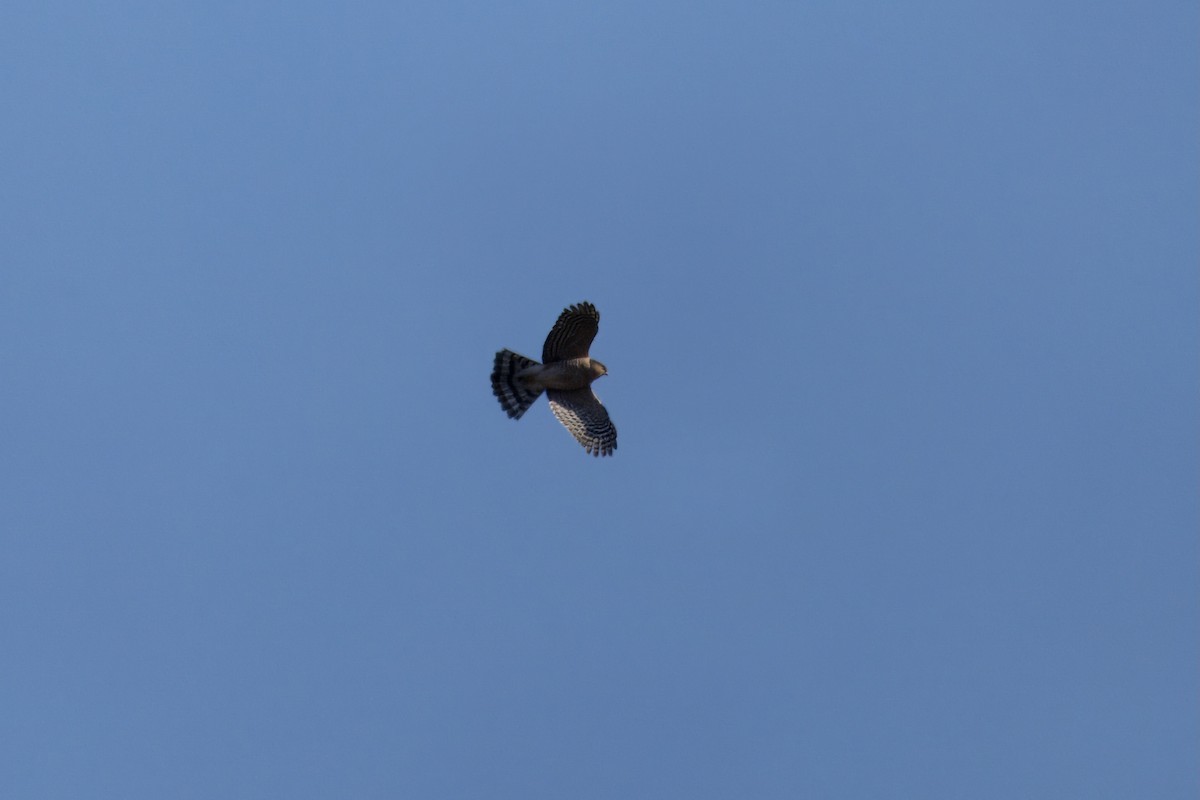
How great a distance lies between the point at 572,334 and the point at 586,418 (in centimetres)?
243

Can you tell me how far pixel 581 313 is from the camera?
95.1 feet

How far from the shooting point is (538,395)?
30.7 m

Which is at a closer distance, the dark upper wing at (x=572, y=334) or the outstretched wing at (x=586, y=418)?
the dark upper wing at (x=572, y=334)

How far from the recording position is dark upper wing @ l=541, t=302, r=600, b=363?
2900cm

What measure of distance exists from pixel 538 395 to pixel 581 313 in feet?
9.55

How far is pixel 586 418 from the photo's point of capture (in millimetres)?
30656

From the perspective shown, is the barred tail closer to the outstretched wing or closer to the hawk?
the hawk

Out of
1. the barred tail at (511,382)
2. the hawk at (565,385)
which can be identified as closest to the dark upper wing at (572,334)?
the hawk at (565,385)

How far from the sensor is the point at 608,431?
3048 cm

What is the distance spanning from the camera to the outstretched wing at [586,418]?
3028 cm

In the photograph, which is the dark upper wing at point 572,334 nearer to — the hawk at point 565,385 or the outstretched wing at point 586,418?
the hawk at point 565,385

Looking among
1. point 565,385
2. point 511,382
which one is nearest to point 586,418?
point 565,385

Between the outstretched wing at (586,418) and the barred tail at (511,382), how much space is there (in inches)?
29.3

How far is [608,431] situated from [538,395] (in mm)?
2097
